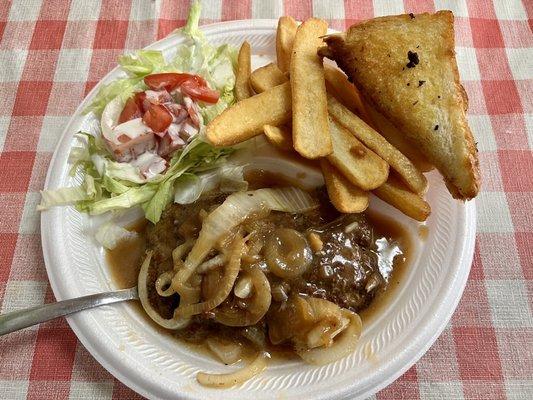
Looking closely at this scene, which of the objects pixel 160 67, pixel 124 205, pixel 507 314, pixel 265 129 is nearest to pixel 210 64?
pixel 160 67

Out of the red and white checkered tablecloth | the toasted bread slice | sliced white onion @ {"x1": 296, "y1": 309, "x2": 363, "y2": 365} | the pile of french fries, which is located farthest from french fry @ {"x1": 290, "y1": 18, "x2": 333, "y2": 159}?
the red and white checkered tablecloth

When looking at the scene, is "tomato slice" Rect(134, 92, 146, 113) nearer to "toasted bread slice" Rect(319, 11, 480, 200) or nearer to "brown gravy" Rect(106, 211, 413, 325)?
"brown gravy" Rect(106, 211, 413, 325)

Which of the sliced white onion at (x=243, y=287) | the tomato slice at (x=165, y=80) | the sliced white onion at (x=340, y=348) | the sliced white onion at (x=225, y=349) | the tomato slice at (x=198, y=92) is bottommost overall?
the sliced white onion at (x=225, y=349)

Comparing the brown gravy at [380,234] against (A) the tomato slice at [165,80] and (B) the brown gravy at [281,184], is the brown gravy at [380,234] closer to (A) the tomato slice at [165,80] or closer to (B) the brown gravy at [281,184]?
(B) the brown gravy at [281,184]

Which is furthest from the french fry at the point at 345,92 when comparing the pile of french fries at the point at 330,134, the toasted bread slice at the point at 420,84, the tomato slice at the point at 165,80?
the tomato slice at the point at 165,80

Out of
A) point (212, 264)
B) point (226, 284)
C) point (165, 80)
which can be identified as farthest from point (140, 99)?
point (226, 284)

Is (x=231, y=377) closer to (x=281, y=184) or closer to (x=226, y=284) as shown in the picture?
(x=226, y=284)

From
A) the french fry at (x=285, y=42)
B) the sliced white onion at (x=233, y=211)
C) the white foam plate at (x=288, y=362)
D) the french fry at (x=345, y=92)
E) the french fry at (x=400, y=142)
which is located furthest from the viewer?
the french fry at (x=285, y=42)

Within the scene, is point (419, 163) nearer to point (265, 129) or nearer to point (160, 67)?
point (265, 129)
